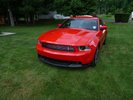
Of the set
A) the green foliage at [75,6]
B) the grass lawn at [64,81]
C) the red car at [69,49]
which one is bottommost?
the grass lawn at [64,81]

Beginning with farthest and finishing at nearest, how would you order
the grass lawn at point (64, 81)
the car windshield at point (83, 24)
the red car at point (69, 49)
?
the car windshield at point (83, 24) → the red car at point (69, 49) → the grass lawn at point (64, 81)

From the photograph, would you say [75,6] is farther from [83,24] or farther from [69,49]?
[69,49]

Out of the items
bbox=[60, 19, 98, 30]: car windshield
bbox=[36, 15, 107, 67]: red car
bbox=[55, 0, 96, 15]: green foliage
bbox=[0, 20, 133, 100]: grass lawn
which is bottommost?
bbox=[0, 20, 133, 100]: grass lawn

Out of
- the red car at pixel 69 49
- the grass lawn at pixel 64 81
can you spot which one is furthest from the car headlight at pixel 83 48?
the grass lawn at pixel 64 81

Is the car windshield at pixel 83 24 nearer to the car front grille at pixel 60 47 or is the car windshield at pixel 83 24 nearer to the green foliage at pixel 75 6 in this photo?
the car front grille at pixel 60 47

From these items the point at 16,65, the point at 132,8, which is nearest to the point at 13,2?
the point at 16,65

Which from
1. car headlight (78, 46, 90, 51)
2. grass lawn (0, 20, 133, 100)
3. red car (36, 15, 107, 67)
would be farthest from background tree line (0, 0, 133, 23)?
car headlight (78, 46, 90, 51)

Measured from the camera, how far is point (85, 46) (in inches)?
127

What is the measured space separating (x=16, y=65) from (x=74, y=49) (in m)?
1.75

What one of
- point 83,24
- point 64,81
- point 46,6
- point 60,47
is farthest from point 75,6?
point 64,81

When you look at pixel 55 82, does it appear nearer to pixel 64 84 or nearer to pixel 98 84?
pixel 64 84

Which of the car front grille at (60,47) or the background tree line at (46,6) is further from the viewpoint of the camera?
the background tree line at (46,6)

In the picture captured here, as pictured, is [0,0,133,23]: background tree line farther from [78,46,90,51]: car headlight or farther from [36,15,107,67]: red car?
[78,46,90,51]: car headlight

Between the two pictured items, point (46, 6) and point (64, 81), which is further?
point (46, 6)
